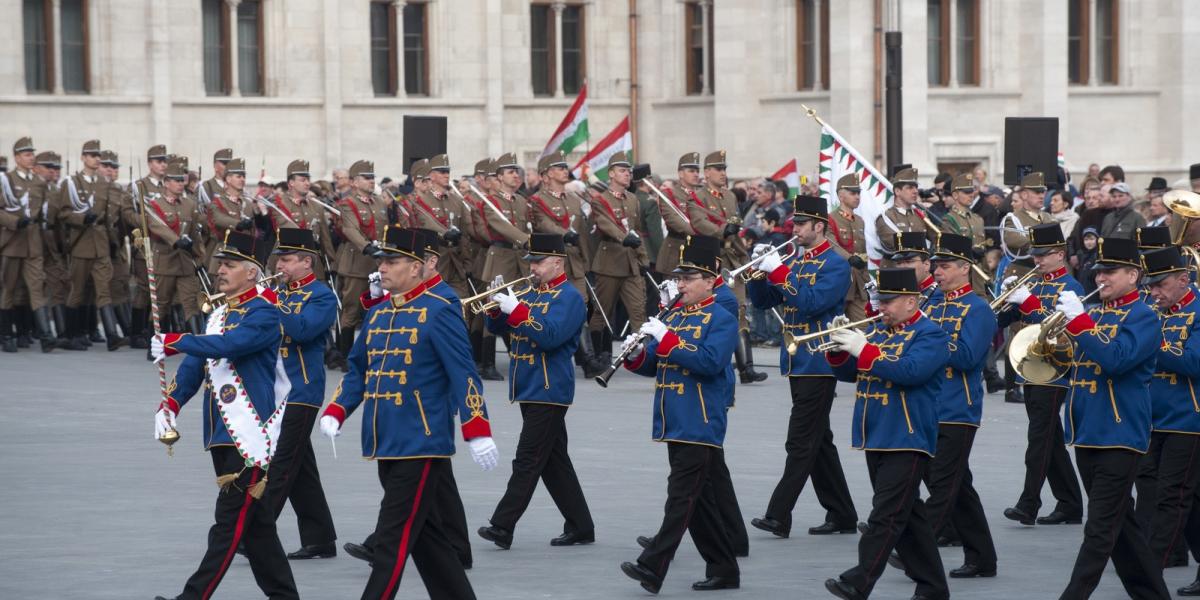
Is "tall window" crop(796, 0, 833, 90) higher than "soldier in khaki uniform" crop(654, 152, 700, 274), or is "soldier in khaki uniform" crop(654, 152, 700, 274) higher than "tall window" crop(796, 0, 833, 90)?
"tall window" crop(796, 0, 833, 90)

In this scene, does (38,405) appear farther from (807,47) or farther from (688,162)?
(807,47)

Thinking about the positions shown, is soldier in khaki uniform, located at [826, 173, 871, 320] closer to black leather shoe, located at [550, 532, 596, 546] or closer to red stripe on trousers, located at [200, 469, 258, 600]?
black leather shoe, located at [550, 532, 596, 546]

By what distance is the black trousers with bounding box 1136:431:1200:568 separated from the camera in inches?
403

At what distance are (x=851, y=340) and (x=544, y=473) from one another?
2.49 meters

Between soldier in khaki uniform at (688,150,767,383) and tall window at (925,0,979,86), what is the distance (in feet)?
48.4

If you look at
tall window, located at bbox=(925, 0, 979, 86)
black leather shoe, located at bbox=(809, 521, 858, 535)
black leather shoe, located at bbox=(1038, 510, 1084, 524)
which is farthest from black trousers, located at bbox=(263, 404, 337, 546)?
tall window, located at bbox=(925, 0, 979, 86)

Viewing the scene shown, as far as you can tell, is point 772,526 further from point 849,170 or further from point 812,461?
point 849,170

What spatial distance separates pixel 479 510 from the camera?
1251cm

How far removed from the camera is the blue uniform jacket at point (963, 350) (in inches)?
424

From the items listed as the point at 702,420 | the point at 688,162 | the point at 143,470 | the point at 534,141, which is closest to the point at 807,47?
the point at 534,141

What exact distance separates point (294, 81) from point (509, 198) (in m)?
14.3

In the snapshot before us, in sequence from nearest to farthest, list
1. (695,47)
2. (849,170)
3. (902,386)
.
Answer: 1. (902,386)
2. (849,170)
3. (695,47)

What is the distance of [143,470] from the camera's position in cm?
1395

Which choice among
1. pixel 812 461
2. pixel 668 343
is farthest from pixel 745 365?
pixel 668 343
